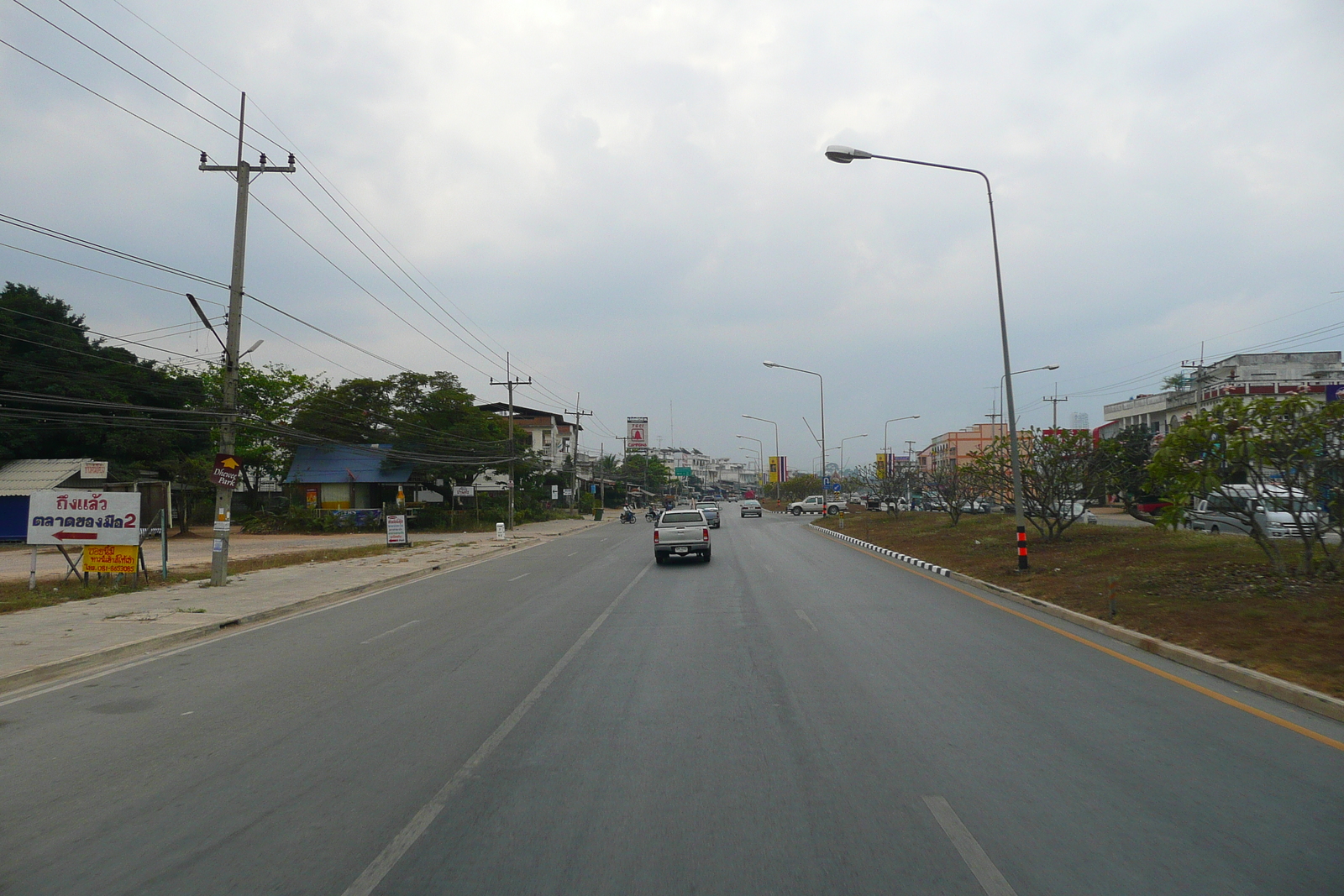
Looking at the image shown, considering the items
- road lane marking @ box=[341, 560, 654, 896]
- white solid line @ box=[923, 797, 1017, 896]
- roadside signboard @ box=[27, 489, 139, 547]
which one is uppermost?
roadside signboard @ box=[27, 489, 139, 547]

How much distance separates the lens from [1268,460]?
13.4 m

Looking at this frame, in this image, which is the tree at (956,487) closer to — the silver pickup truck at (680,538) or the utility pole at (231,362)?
the silver pickup truck at (680,538)

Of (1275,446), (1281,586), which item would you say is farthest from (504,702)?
(1275,446)

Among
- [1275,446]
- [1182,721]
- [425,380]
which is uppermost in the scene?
[425,380]

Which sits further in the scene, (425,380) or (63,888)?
(425,380)

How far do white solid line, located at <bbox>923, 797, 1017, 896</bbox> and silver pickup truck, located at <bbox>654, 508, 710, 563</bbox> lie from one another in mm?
18904

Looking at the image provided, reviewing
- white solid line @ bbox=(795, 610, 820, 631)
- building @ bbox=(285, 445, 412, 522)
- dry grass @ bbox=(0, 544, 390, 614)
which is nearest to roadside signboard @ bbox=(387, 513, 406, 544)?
dry grass @ bbox=(0, 544, 390, 614)

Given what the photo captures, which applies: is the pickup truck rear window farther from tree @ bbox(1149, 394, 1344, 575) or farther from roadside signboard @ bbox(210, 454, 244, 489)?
tree @ bbox(1149, 394, 1344, 575)

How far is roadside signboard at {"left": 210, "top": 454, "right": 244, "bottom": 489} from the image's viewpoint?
755 inches

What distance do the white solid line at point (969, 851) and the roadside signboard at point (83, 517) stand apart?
60.3ft

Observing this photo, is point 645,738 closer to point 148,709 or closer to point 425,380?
point 148,709

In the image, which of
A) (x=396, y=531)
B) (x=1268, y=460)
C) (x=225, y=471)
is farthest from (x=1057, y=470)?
(x=396, y=531)

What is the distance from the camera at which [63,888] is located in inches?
159

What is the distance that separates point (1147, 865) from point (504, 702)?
5311 mm
